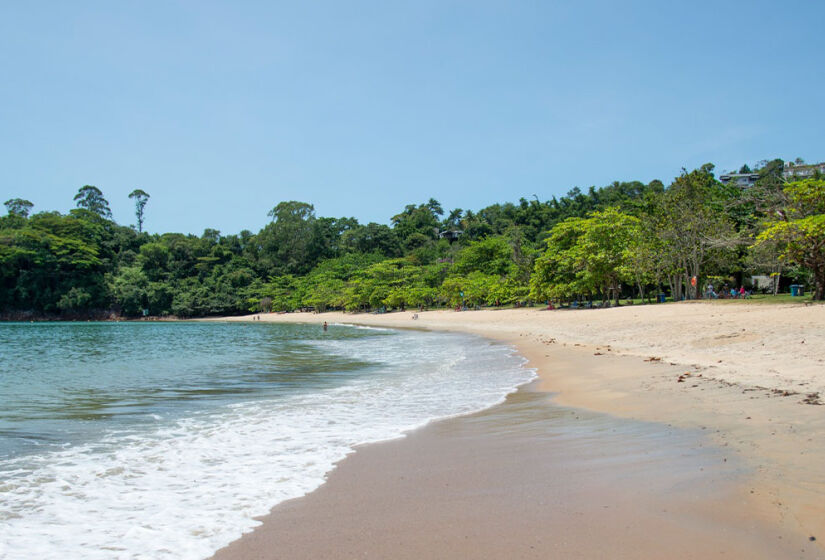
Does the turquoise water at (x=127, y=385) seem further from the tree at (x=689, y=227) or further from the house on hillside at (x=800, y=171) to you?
the house on hillside at (x=800, y=171)

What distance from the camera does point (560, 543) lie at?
9.46 feet

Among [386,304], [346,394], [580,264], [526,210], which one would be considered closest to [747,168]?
[526,210]

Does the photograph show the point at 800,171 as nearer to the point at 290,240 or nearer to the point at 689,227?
the point at 689,227

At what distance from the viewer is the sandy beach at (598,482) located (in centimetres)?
290

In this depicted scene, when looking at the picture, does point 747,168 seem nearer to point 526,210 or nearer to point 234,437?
point 526,210

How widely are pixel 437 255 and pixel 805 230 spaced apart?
183 feet

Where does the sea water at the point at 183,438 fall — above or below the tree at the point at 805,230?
below

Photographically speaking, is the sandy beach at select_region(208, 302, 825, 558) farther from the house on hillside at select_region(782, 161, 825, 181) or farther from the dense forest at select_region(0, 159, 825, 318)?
the house on hillside at select_region(782, 161, 825, 181)

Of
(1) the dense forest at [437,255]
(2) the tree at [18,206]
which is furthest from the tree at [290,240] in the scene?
(2) the tree at [18,206]

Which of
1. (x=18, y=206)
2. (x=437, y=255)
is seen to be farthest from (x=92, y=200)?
(x=437, y=255)

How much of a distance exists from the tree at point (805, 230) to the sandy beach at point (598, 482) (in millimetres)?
13561

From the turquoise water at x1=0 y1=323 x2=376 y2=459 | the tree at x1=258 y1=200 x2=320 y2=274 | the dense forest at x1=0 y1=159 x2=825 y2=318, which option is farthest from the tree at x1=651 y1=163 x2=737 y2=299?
the tree at x1=258 y1=200 x2=320 y2=274

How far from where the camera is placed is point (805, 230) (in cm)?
1917

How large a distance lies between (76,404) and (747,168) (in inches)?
5234
